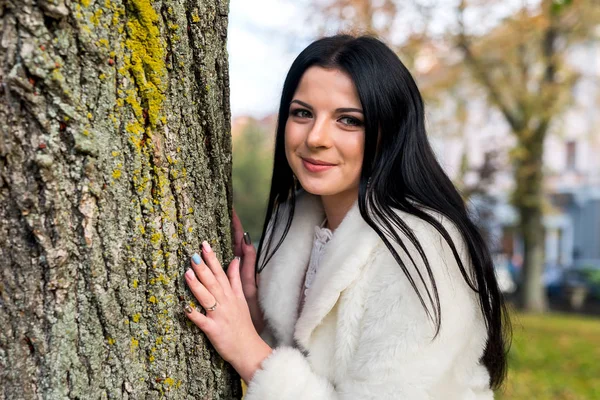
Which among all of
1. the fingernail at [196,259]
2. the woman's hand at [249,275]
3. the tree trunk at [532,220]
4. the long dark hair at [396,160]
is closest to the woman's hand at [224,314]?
the fingernail at [196,259]

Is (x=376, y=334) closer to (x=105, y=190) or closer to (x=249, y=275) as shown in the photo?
(x=249, y=275)

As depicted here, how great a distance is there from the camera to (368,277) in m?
2.21

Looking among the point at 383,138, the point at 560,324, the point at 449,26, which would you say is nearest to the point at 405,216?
the point at 383,138

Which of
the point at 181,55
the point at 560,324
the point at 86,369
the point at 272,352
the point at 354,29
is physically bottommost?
the point at 560,324

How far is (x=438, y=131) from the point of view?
51.6 ft

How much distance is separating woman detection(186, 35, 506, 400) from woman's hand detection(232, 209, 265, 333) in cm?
2

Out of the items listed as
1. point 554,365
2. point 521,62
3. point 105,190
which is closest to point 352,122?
point 105,190

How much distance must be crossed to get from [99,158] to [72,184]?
0.33ft

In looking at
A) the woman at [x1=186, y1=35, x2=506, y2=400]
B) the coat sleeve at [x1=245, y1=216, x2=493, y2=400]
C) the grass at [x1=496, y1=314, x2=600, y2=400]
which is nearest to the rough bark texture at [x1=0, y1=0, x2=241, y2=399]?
the woman at [x1=186, y1=35, x2=506, y2=400]

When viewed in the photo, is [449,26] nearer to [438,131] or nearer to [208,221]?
[438,131]

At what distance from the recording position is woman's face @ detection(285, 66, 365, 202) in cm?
228

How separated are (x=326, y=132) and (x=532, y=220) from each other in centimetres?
1612

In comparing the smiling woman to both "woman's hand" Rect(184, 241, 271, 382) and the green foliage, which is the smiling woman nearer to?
"woman's hand" Rect(184, 241, 271, 382)

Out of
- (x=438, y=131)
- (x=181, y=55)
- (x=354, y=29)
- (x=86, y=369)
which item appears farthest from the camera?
(x=438, y=131)
